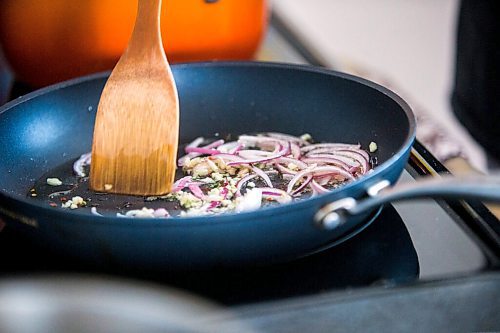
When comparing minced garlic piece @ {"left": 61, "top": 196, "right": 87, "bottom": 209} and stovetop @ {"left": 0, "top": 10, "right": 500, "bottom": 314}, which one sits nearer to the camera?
stovetop @ {"left": 0, "top": 10, "right": 500, "bottom": 314}

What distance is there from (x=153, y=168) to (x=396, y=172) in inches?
9.0

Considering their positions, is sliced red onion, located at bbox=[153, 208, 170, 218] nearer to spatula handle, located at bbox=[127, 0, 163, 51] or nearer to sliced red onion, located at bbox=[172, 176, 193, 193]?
sliced red onion, located at bbox=[172, 176, 193, 193]

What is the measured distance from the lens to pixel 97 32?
953mm

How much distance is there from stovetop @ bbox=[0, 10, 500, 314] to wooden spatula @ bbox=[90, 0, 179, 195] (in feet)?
0.39

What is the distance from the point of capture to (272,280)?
0.64 meters

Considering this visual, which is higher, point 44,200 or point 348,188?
point 44,200

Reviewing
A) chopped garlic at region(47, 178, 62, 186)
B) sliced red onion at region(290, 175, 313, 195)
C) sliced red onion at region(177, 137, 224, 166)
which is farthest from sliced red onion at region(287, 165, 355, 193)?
chopped garlic at region(47, 178, 62, 186)

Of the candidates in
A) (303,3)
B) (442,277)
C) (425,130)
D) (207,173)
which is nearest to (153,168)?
(207,173)

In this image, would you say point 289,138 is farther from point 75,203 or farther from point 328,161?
point 75,203

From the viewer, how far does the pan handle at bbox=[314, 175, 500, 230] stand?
60 cm

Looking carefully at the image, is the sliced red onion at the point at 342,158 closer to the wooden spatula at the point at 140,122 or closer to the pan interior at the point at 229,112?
the pan interior at the point at 229,112

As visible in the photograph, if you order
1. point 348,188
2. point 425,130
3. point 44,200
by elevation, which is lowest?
point 425,130

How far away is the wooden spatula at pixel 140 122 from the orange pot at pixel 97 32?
15 cm

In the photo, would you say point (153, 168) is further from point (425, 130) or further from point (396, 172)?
point (425, 130)
